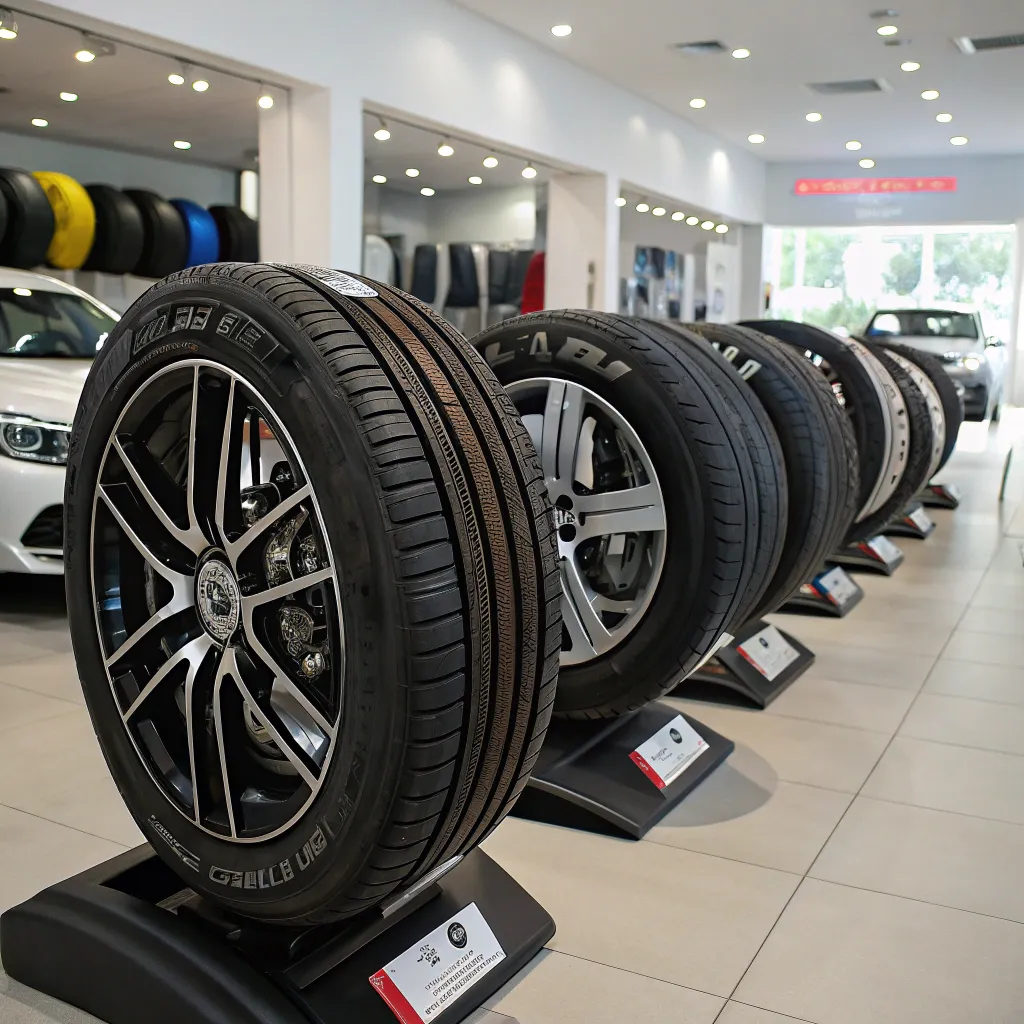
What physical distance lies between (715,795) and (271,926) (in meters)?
1.44

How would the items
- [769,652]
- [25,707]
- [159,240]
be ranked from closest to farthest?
[25,707], [769,652], [159,240]

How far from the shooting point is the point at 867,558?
5.95 metres

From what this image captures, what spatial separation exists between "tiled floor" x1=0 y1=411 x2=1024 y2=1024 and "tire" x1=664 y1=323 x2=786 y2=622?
21.8 inches

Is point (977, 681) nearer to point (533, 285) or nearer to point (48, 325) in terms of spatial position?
point (48, 325)

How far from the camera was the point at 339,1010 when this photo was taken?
5.40 feet

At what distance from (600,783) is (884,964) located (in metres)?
0.81

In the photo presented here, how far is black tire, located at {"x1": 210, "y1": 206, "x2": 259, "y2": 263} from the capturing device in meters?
10.2

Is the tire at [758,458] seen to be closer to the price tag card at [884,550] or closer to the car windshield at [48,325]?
the car windshield at [48,325]

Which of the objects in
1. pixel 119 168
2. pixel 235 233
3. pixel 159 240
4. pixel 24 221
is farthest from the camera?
pixel 119 168

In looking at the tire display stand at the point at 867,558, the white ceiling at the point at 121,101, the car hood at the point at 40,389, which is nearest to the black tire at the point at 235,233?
the white ceiling at the point at 121,101

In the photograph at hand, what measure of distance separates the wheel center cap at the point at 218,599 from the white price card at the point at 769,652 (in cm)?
237

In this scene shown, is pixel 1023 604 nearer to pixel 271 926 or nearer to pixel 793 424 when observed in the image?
pixel 793 424

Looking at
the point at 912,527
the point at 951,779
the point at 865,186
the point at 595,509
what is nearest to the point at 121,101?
the point at 912,527

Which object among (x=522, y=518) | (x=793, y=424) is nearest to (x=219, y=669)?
(x=522, y=518)
